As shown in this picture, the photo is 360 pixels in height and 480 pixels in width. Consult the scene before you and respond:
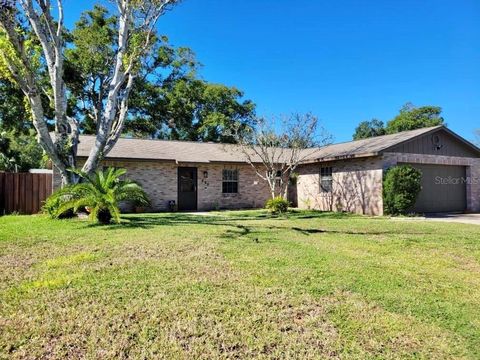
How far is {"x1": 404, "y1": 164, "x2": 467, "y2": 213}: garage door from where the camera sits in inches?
623

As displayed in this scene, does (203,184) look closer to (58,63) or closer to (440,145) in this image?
(58,63)

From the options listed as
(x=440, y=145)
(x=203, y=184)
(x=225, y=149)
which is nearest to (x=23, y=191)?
(x=203, y=184)

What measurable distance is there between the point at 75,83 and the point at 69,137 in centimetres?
1408

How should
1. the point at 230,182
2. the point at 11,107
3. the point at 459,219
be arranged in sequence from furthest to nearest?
the point at 11,107
the point at 230,182
the point at 459,219

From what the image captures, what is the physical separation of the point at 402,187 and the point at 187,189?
9.86 m

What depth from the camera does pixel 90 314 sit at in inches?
144

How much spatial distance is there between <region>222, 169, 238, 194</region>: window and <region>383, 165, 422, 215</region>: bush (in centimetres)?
764

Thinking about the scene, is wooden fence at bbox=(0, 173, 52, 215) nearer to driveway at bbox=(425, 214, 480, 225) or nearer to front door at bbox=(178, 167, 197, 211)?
front door at bbox=(178, 167, 197, 211)

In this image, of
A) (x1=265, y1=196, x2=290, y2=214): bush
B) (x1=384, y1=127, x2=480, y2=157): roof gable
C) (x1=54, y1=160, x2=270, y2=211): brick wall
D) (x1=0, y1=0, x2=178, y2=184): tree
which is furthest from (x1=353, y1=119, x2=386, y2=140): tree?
(x1=0, y1=0, x2=178, y2=184): tree

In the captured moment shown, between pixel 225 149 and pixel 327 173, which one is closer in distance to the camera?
pixel 327 173

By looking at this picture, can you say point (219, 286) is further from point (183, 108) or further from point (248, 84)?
point (248, 84)

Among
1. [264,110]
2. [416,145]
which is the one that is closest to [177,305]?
[264,110]

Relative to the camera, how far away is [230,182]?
1828 centimetres

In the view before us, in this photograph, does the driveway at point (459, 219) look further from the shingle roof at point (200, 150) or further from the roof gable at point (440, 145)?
the shingle roof at point (200, 150)
